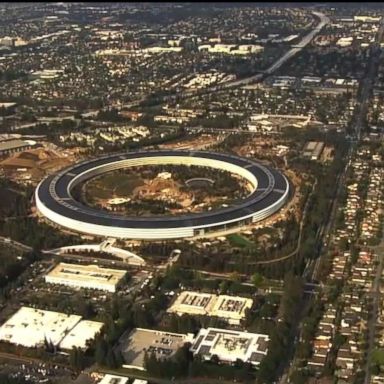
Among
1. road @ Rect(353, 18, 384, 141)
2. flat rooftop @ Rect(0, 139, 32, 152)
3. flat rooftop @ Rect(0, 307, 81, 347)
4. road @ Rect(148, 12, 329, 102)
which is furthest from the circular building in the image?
road @ Rect(148, 12, 329, 102)

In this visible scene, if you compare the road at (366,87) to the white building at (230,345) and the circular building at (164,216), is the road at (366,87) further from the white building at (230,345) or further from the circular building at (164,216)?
the white building at (230,345)

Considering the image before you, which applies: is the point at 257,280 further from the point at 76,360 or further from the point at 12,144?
the point at 12,144

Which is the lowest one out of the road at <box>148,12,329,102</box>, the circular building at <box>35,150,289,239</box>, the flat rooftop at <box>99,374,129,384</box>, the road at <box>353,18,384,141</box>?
the road at <box>353,18,384,141</box>

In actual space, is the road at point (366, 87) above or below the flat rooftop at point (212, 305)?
below

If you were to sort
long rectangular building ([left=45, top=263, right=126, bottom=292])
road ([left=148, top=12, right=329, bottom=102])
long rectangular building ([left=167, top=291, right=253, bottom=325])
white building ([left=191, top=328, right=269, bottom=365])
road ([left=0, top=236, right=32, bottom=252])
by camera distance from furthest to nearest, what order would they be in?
road ([left=148, top=12, right=329, bottom=102]) < road ([left=0, top=236, right=32, bottom=252]) < long rectangular building ([left=45, top=263, right=126, bottom=292]) < long rectangular building ([left=167, top=291, right=253, bottom=325]) < white building ([left=191, top=328, right=269, bottom=365])

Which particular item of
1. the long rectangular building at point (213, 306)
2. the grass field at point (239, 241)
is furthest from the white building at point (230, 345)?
the grass field at point (239, 241)

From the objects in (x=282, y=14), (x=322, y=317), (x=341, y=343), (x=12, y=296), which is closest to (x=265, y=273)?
(x=322, y=317)

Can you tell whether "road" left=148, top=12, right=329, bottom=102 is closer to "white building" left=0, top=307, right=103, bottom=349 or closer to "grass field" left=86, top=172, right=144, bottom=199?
"grass field" left=86, top=172, right=144, bottom=199
